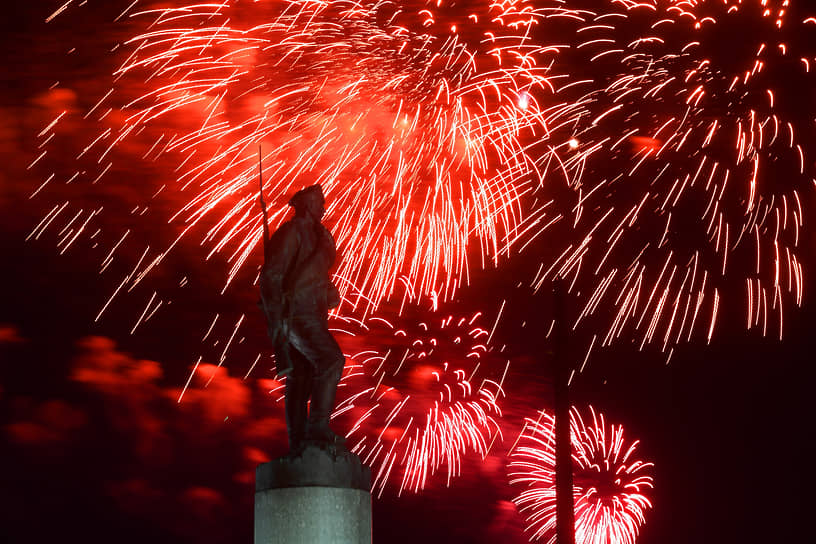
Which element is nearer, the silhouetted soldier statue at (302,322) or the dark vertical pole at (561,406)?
the silhouetted soldier statue at (302,322)

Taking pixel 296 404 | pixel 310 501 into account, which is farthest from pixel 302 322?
pixel 310 501

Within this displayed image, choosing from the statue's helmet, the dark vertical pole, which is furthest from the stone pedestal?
the dark vertical pole

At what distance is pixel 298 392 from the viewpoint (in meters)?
14.0

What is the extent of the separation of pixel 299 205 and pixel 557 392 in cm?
564

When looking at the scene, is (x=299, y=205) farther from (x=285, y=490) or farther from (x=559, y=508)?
(x=559, y=508)

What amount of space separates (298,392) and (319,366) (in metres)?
0.35

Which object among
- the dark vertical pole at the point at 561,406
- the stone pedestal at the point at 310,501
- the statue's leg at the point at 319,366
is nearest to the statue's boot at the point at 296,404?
the statue's leg at the point at 319,366

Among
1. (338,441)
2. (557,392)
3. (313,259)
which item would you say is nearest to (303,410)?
(338,441)

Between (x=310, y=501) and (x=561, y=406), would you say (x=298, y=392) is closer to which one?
(x=310, y=501)

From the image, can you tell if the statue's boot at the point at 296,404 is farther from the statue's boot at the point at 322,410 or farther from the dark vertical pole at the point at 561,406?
the dark vertical pole at the point at 561,406

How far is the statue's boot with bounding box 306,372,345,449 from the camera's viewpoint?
→ 1372 centimetres

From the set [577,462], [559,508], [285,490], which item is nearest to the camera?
[285,490]

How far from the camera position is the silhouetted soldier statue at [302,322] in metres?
13.8

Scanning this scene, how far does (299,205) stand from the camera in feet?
46.1
